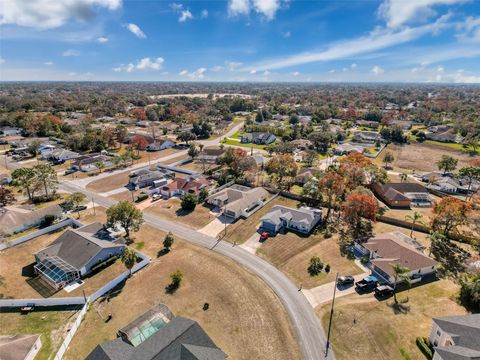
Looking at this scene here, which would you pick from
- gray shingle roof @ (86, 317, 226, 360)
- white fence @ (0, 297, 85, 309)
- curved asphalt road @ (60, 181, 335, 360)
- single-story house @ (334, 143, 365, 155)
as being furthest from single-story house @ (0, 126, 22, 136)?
single-story house @ (334, 143, 365, 155)

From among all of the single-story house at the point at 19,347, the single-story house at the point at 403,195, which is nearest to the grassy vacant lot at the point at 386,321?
the single-story house at the point at 403,195

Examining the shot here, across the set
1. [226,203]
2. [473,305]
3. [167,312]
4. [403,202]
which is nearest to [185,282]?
[167,312]

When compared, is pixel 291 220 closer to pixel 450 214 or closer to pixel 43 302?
pixel 450 214

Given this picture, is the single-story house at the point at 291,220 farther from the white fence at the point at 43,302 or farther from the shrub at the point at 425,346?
the white fence at the point at 43,302

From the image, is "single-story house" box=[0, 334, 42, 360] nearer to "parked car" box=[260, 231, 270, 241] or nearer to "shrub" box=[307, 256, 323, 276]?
"parked car" box=[260, 231, 270, 241]

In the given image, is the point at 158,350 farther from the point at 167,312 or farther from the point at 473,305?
the point at 473,305
